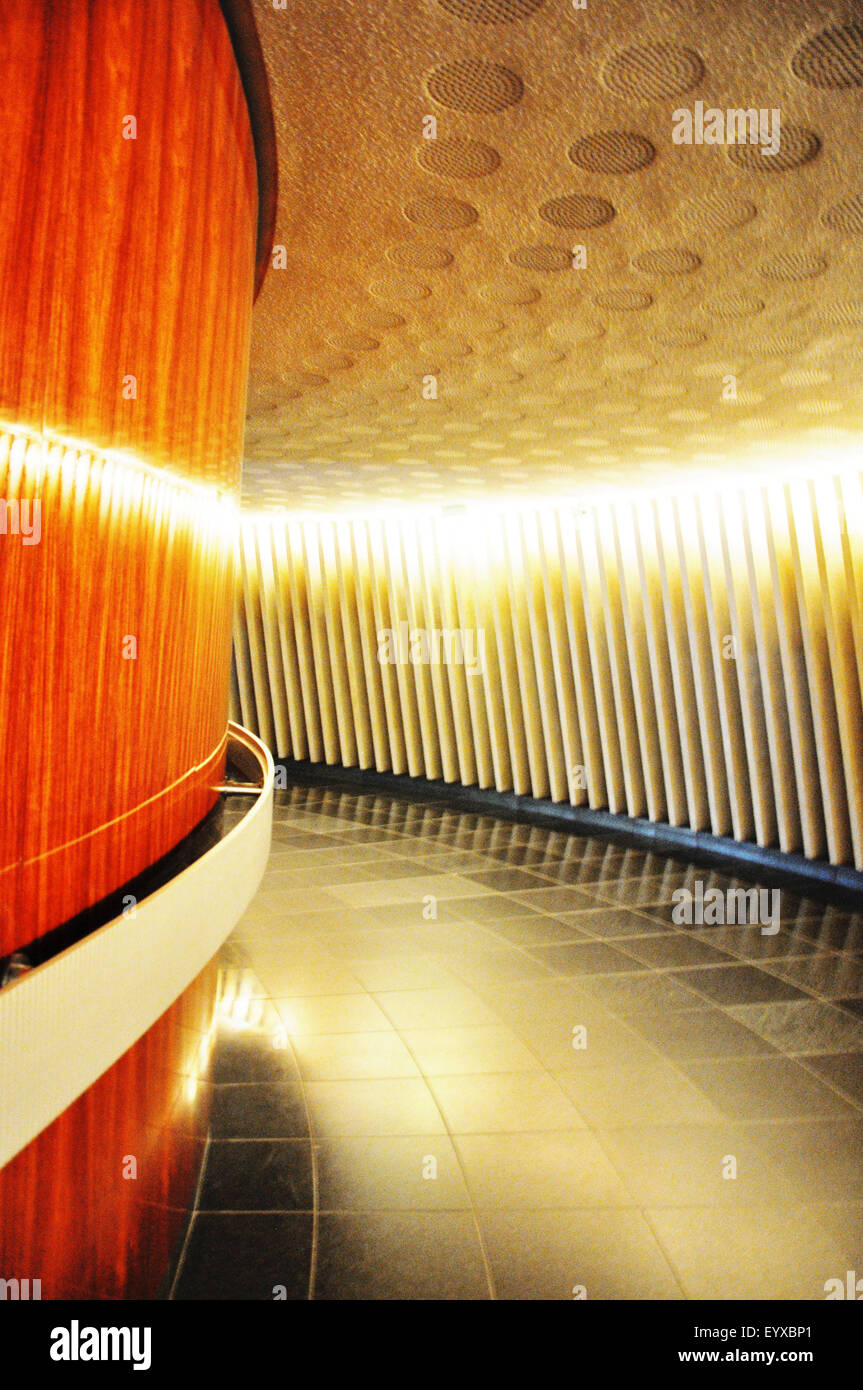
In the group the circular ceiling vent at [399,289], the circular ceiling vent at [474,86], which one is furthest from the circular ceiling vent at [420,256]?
the circular ceiling vent at [474,86]

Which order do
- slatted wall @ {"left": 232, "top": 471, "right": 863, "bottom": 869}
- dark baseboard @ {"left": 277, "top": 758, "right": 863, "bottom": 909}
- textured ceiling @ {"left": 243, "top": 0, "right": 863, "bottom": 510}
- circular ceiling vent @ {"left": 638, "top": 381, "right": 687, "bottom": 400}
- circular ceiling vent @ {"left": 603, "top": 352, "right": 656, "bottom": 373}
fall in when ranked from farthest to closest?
slatted wall @ {"left": 232, "top": 471, "right": 863, "bottom": 869} < dark baseboard @ {"left": 277, "top": 758, "right": 863, "bottom": 909} < circular ceiling vent @ {"left": 638, "top": 381, "right": 687, "bottom": 400} < circular ceiling vent @ {"left": 603, "top": 352, "right": 656, "bottom": 373} < textured ceiling @ {"left": 243, "top": 0, "right": 863, "bottom": 510}

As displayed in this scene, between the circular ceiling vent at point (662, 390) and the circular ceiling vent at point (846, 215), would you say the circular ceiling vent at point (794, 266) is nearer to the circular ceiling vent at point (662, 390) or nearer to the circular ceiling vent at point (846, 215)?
the circular ceiling vent at point (846, 215)

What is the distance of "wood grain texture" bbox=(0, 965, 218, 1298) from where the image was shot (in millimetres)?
2137

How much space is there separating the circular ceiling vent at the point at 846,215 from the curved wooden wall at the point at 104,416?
2.22 m

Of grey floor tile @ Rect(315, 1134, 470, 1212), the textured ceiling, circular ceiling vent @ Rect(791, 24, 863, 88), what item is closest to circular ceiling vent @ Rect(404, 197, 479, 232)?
the textured ceiling

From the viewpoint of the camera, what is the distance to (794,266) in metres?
4.43

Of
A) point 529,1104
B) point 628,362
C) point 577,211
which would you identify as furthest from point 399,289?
point 529,1104

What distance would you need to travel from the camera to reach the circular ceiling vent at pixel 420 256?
4.40 m

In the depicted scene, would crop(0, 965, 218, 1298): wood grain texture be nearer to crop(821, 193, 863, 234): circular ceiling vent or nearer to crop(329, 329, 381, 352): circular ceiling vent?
crop(329, 329, 381, 352): circular ceiling vent

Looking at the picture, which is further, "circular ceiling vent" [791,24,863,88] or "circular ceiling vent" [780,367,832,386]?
"circular ceiling vent" [780,367,832,386]

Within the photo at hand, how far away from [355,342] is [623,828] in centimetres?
762

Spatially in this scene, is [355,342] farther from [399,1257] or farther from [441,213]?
[399,1257]

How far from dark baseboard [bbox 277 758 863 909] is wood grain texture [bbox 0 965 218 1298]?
21.8ft

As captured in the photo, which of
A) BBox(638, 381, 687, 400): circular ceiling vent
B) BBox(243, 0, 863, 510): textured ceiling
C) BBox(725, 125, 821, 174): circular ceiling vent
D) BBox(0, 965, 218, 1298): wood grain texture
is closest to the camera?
BBox(0, 965, 218, 1298): wood grain texture
